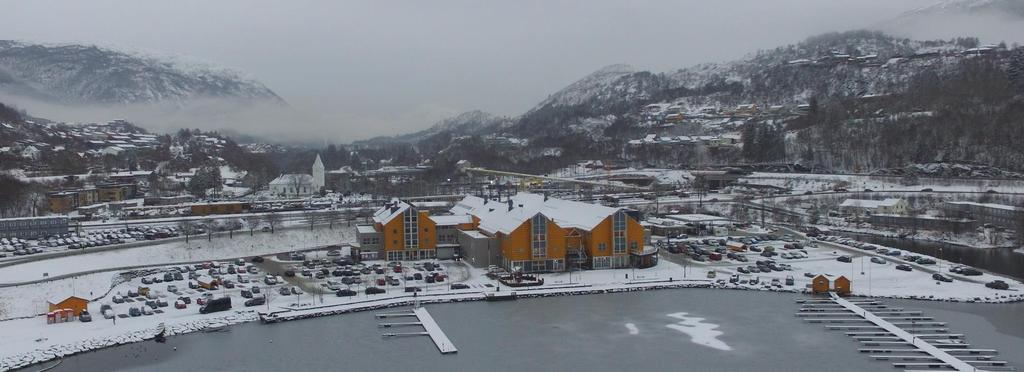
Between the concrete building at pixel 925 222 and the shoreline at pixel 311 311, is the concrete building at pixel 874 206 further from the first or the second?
the shoreline at pixel 311 311

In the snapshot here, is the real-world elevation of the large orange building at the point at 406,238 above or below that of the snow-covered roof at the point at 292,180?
below

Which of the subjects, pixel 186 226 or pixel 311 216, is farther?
pixel 311 216

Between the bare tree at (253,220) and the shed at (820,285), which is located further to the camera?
the bare tree at (253,220)

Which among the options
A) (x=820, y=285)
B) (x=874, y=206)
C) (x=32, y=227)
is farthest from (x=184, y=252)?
(x=874, y=206)

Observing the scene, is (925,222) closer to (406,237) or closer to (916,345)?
(916,345)

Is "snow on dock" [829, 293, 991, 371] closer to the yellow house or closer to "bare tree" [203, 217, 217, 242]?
the yellow house

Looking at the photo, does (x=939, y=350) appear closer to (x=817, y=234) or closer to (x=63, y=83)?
(x=817, y=234)

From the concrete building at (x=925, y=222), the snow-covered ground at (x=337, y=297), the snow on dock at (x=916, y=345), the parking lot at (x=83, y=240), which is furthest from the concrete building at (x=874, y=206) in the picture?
the parking lot at (x=83, y=240)
